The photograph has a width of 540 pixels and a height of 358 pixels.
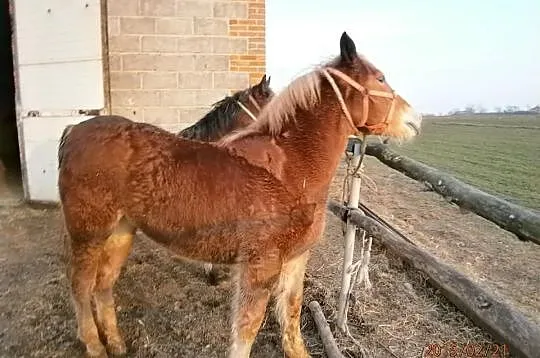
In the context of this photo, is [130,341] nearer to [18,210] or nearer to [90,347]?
[90,347]

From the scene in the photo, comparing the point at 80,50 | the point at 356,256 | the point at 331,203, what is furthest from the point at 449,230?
the point at 80,50

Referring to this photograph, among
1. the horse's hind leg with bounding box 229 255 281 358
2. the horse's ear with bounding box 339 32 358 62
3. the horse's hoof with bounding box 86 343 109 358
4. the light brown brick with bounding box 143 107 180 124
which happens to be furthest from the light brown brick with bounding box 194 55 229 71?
the horse's hind leg with bounding box 229 255 281 358

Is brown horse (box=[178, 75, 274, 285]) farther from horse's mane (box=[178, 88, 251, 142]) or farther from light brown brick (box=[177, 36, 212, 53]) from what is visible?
light brown brick (box=[177, 36, 212, 53])

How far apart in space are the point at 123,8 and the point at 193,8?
0.94 m

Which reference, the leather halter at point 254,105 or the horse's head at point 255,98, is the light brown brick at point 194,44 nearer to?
the horse's head at point 255,98

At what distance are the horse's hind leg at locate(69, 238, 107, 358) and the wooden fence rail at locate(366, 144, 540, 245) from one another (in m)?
2.22

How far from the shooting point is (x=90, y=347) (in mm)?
3311

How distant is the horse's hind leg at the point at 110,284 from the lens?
11.1 ft

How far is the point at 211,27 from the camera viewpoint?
6797 millimetres

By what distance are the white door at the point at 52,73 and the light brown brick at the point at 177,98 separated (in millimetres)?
834

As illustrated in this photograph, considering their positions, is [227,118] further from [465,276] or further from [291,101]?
[465,276]

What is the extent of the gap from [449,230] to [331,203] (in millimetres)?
3680

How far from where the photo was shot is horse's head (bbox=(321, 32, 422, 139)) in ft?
8.99

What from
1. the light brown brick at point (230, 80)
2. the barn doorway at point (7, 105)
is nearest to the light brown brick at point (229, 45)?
the light brown brick at point (230, 80)
